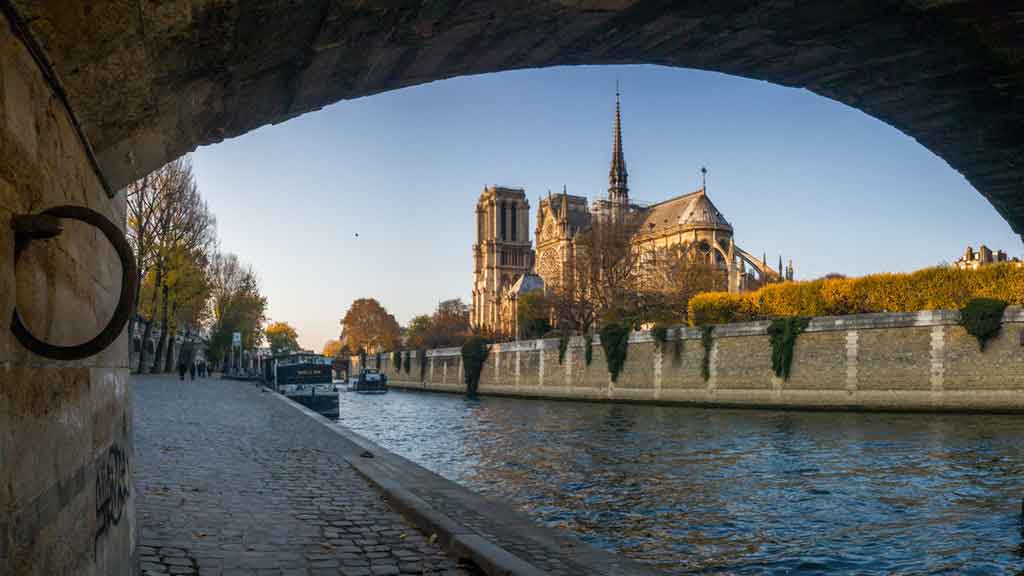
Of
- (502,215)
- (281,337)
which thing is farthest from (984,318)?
(281,337)

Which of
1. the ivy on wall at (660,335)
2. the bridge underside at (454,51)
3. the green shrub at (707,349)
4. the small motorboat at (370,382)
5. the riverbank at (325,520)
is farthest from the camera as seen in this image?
the small motorboat at (370,382)

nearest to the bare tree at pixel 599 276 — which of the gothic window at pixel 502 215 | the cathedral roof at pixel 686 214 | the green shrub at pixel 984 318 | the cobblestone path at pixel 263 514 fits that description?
the green shrub at pixel 984 318

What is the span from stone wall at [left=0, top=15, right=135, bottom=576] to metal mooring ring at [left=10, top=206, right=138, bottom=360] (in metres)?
0.03

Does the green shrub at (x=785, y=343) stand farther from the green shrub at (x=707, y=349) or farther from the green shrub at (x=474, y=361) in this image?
the green shrub at (x=474, y=361)

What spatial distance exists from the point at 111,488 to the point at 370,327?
122906 millimetres

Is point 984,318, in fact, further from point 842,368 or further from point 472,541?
point 472,541

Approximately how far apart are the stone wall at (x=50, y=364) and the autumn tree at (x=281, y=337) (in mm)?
131732

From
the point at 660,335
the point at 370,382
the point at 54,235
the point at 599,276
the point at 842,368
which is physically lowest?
the point at 370,382

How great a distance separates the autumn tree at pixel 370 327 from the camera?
123 meters

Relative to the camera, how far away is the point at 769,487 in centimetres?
1301

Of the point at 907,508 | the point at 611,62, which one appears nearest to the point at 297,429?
the point at 907,508

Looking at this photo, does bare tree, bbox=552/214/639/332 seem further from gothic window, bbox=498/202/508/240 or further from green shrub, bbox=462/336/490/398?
gothic window, bbox=498/202/508/240

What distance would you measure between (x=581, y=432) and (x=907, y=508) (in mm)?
12965

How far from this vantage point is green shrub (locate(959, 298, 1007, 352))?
2655 cm
